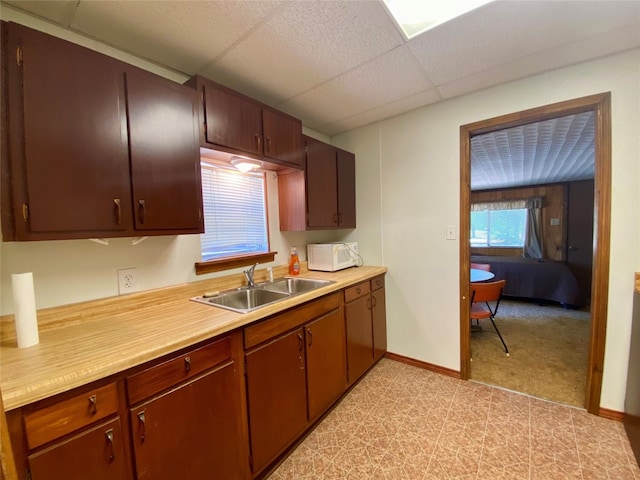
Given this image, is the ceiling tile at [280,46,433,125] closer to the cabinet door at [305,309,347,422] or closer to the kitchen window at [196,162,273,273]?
the kitchen window at [196,162,273,273]

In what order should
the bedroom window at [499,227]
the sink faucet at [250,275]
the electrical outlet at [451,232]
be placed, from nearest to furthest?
1. the sink faucet at [250,275]
2. the electrical outlet at [451,232]
3. the bedroom window at [499,227]

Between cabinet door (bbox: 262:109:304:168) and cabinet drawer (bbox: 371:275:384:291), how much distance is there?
124 centimetres

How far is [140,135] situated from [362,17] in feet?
3.98

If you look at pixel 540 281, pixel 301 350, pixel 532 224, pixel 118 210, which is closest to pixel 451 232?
pixel 301 350

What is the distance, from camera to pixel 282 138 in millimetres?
1953

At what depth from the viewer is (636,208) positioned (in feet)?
5.32

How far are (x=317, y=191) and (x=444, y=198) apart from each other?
43.4 inches

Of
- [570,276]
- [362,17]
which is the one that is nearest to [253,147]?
[362,17]

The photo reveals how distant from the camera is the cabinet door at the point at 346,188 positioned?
2586 mm

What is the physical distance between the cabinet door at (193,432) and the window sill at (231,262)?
30.5 inches

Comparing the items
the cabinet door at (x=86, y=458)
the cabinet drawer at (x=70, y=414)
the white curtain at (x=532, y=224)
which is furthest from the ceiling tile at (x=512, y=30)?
the white curtain at (x=532, y=224)

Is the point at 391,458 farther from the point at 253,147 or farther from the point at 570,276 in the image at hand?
the point at 570,276

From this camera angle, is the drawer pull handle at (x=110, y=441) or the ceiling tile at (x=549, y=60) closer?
the drawer pull handle at (x=110, y=441)

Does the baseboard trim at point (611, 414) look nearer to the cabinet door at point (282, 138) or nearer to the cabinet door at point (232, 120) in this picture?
the cabinet door at point (282, 138)
